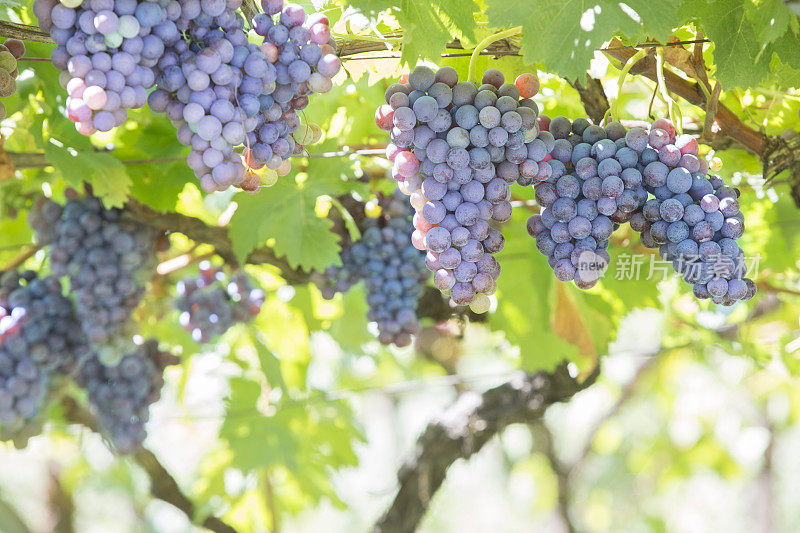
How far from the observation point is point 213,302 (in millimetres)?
2152

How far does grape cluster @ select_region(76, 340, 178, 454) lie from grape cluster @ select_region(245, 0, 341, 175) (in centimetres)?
139

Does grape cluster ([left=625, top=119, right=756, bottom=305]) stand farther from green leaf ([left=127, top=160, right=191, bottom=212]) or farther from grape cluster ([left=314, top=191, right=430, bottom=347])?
green leaf ([left=127, top=160, right=191, bottom=212])

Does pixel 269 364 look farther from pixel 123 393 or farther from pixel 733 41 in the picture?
pixel 733 41

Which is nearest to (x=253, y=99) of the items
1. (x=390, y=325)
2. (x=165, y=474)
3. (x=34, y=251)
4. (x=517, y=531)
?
(x=390, y=325)

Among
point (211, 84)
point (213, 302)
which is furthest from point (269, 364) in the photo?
point (211, 84)

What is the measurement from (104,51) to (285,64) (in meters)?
0.21

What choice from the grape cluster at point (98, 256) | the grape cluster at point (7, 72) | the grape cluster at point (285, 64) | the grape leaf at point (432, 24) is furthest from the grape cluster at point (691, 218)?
the grape cluster at point (98, 256)

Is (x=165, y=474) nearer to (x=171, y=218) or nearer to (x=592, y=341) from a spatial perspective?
(x=171, y=218)

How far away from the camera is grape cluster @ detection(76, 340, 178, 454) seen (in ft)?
6.97

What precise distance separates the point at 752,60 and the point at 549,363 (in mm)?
1320

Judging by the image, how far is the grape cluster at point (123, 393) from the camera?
2.12 metres

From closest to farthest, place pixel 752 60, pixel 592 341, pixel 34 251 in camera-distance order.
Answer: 1. pixel 752 60
2. pixel 34 251
3. pixel 592 341

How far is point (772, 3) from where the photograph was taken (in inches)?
38.1

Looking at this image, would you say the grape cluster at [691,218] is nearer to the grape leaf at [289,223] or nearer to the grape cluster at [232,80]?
the grape cluster at [232,80]
